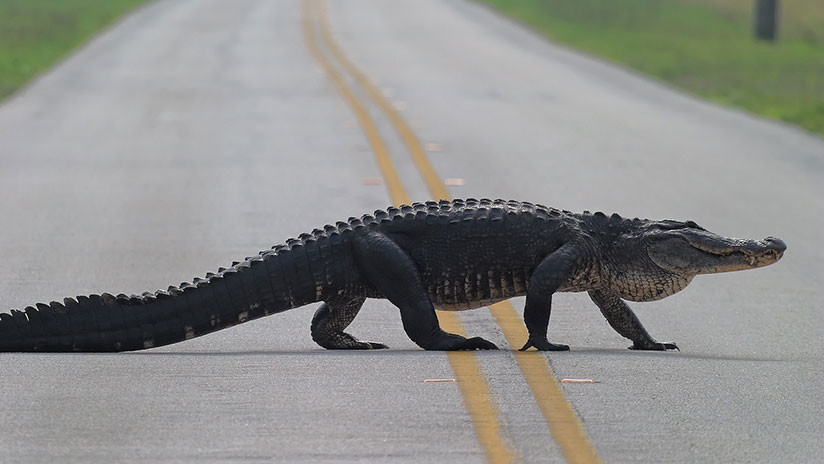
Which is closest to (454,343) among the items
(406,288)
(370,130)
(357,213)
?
(406,288)

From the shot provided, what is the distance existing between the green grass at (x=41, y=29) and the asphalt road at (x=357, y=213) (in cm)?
88

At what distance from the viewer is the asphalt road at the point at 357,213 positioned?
655cm

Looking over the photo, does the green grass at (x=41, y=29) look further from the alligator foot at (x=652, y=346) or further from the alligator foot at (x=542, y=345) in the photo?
the alligator foot at (x=542, y=345)

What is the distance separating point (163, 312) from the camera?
26.6 ft

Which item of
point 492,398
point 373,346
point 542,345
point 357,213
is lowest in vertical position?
point 357,213

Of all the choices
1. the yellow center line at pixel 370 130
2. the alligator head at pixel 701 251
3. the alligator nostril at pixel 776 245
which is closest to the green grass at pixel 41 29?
the yellow center line at pixel 370 130

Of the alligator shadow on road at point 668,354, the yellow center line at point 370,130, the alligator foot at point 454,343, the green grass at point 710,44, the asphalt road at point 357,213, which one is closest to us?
the asphalt road at point 357,213

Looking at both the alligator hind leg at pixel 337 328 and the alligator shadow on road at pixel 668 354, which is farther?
the alligator hind leg at pixel 337 328

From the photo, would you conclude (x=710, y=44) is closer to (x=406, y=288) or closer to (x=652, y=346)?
(x=652, y=346)

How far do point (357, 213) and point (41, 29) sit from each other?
90.7 ft

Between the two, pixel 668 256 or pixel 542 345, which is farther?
pixel 668 256

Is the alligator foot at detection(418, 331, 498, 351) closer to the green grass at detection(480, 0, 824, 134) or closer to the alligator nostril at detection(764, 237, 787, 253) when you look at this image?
the alligator nostril at detection(764, 237, 787, 253)

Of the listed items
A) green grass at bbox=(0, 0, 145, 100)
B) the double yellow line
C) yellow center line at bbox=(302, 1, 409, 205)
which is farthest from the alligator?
green grass at bbox=(0, 0, 145, 100)

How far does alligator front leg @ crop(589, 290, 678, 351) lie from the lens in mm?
8711
